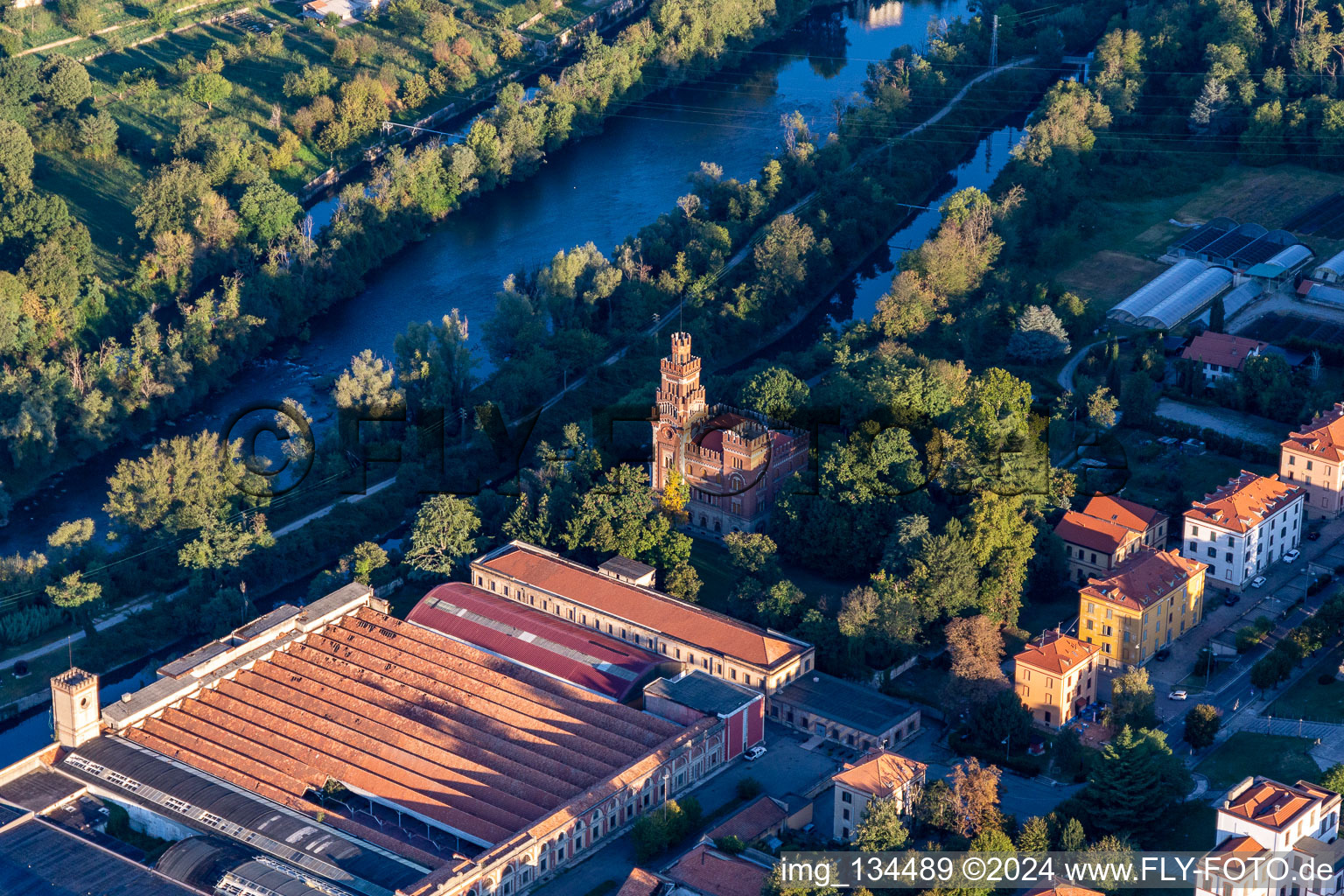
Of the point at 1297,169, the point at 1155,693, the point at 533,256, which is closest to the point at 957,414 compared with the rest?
the point at 1155,693

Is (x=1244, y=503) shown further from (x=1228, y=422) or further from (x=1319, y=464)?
(x=1228, y=422)

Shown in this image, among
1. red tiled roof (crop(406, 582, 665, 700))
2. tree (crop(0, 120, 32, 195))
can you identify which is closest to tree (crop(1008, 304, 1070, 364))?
red tiled roof (crop(406, 582, 665, 700))

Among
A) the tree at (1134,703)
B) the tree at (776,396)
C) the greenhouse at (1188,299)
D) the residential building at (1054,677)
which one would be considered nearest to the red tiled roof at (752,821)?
the residential building at (1054,677)

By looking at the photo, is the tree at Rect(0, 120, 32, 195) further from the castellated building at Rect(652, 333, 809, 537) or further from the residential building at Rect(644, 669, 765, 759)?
the residential building at Rect(644, 669, 765, 759)

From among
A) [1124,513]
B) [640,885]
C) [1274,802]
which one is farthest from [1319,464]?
[640,885]

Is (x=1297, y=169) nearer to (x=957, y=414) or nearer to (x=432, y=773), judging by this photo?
(x=957, y=414)
